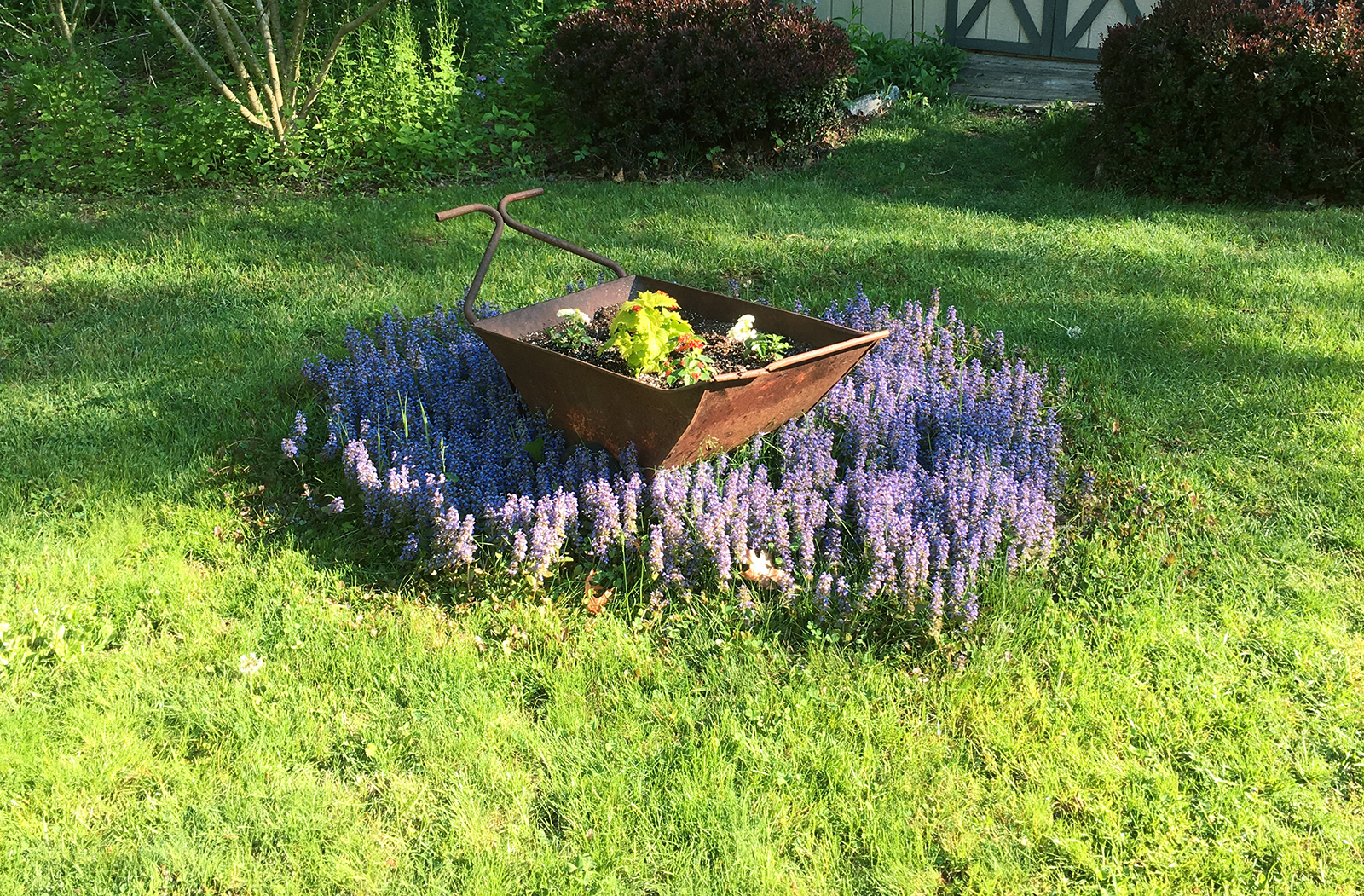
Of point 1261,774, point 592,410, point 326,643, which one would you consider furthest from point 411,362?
point 1261,774

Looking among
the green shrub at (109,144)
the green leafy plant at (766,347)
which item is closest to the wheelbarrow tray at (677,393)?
the green leafy plant at (766,347)

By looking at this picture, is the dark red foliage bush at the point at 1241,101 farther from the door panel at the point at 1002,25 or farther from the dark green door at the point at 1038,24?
the door panel at the point at 1002,25

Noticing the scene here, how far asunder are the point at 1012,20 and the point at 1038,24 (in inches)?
11.1

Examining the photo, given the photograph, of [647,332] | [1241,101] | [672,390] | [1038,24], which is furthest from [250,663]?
[1038,24]

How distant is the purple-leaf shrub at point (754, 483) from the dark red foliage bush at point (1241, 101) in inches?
152

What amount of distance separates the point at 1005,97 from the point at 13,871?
9736 mm

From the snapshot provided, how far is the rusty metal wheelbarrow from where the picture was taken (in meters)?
3.23

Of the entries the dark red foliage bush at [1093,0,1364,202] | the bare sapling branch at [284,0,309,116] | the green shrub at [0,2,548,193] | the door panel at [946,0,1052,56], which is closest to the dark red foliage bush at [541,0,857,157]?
the green shrub at [0,2,548,193]

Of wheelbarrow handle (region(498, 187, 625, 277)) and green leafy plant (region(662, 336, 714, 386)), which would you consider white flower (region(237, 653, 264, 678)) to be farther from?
wheelbarrow handle (region(498, 187, 625, 277))

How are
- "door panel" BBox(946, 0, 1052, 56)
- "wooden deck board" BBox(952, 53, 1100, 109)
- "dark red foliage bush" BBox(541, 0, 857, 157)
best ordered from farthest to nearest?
"door panel" BBox(946, 0, 1052, 56)
"wooden deck board" BBox(952, 53, 1100, 109)
"dark red foliage bush" BBox(541, 0, 857, 157)

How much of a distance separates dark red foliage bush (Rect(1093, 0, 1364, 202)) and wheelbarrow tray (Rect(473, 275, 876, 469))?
15.5 ft

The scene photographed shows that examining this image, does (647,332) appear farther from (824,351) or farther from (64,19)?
(64,19)

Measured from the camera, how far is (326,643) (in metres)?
3.15

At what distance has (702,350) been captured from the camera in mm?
3750
